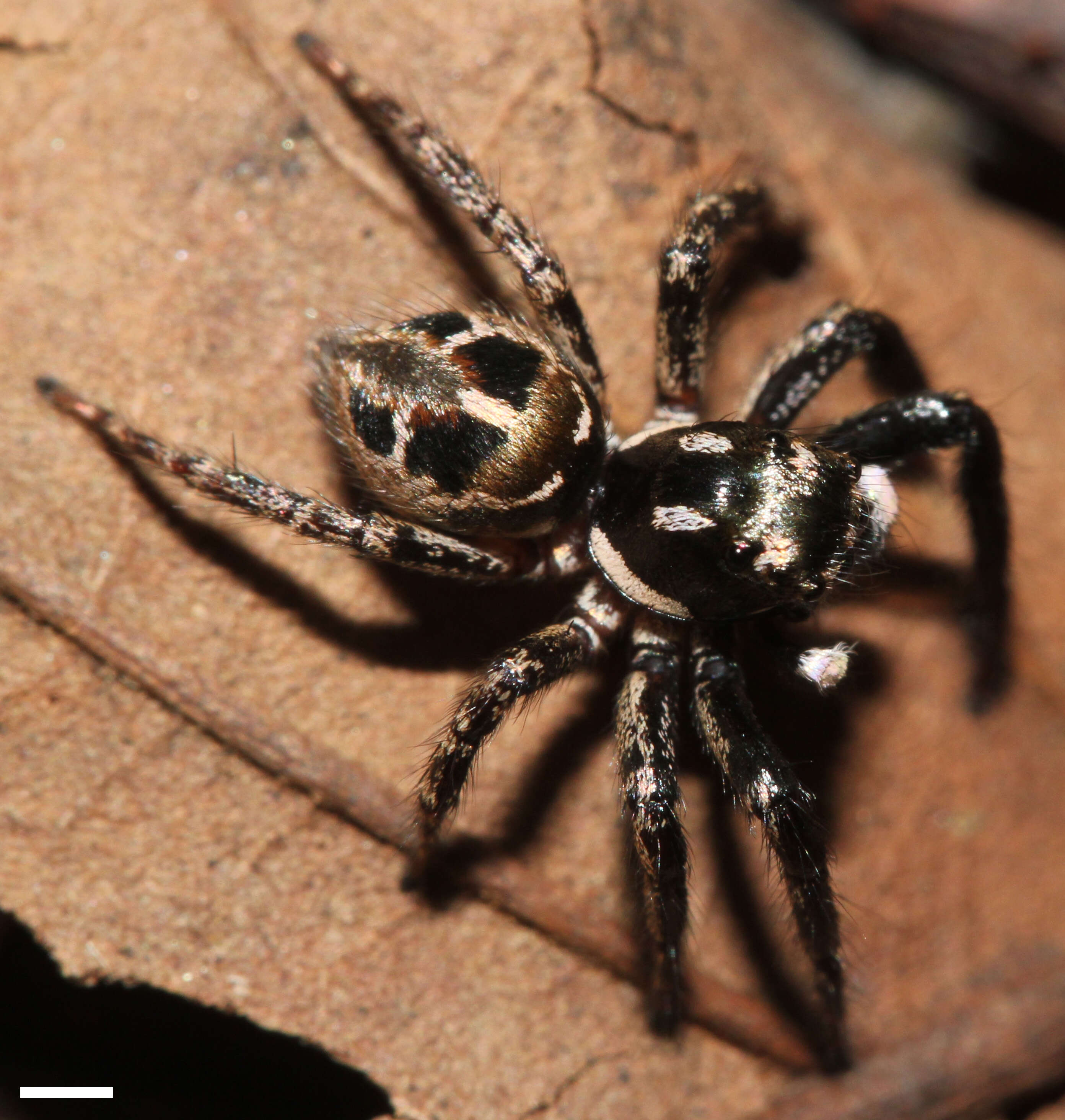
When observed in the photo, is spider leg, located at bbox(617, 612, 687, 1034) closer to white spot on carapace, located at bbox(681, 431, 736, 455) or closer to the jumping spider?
the jumping spider

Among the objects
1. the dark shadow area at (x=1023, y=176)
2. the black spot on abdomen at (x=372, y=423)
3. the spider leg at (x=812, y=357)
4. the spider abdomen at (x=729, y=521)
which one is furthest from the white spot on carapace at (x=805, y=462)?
the dark shadow area at (x=1023, y=176)

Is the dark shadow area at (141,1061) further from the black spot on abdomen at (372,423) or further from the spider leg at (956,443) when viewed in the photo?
the spider leg at (956,443)

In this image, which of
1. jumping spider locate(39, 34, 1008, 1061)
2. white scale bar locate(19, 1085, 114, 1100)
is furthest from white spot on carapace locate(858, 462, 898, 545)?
white scale bar locate(19, 1085, 114, 1100)

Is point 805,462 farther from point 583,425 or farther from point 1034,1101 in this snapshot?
point 1034,1101

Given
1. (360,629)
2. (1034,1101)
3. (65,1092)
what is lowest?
(65,1092)

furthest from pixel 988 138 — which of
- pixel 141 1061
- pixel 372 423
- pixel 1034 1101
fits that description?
pixel 141 1061

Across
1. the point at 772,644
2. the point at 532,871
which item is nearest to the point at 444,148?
the point at 772,644
